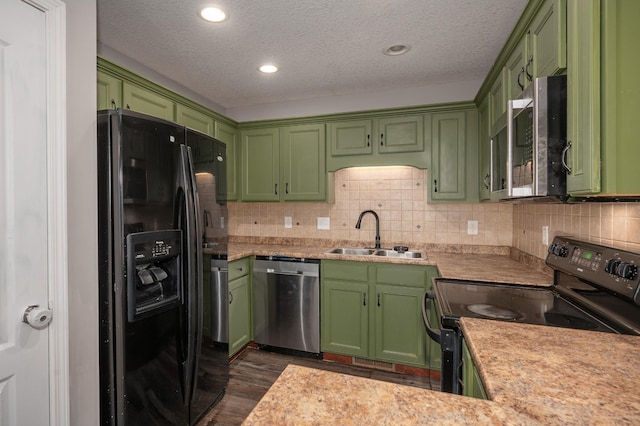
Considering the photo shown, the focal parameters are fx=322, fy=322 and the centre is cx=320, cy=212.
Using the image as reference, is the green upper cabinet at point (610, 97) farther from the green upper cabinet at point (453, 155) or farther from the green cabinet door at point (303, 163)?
the green cabinet door at point (303, 163)

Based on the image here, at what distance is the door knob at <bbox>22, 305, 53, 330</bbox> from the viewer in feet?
3.82

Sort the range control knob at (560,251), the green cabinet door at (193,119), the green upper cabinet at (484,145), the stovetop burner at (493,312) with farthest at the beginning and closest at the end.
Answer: the green cabinet door at (193,119)
the green upper cabinet at (484,145)
the range control knob at (560,251)
the stovetop burner at (493,312)

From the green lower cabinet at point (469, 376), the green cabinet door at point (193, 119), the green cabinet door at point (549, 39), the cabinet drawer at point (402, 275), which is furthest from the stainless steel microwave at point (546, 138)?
the green cabinet door at point (193, 119)

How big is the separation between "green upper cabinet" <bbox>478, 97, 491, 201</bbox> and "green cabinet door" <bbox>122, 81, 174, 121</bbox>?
2.30 meters

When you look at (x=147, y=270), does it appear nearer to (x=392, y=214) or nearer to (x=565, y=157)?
(x=565, y=157)

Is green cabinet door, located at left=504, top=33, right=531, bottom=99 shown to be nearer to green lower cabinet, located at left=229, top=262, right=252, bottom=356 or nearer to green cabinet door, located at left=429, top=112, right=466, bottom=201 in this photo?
green cabinet door, located at left=429, top=112, right=466, bottom=201

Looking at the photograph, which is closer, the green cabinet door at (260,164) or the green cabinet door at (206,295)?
the green cabinet door at (206,295)

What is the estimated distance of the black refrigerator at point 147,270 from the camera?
4.67 ft

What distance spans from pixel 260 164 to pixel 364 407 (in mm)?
2828

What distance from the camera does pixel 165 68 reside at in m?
2.55

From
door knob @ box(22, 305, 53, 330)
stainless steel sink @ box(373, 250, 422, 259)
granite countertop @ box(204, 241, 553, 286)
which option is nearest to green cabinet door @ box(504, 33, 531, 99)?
granite countertop @ box(204, 241, 553, 286)

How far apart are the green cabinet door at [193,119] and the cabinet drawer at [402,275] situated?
1.84 m

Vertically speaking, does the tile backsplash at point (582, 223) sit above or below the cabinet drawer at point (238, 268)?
above

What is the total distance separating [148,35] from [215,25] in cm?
48
